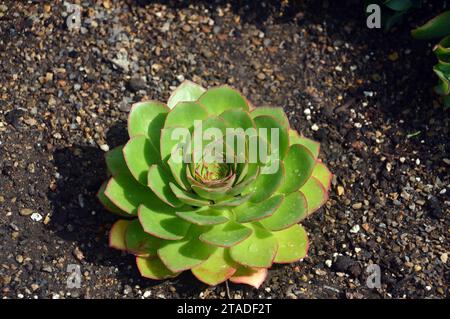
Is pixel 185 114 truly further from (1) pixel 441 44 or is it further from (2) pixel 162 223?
(1) pixel 441 44

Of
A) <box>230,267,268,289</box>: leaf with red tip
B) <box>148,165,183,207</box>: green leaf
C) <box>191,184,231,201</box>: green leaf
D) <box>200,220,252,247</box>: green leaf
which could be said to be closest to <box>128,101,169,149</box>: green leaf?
<box>148,165,183,207</box>: green leaf

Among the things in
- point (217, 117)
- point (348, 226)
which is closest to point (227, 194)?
point (217, 117)

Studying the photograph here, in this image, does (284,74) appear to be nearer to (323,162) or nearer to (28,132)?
(323,162)

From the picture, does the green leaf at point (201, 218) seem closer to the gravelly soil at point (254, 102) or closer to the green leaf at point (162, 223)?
the green leaf at point (162, 223)

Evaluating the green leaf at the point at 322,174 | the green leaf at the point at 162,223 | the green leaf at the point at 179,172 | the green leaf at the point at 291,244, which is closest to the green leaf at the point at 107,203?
the green leaf at the point at 162,223

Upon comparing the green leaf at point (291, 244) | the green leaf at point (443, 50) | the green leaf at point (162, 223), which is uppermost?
the green leaf at point (443, 50)
